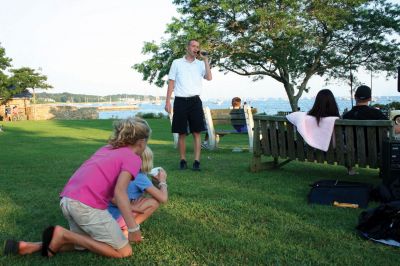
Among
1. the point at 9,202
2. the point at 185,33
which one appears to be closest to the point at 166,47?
the point at 185,33

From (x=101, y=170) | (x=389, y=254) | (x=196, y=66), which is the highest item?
(x=196, y=66)

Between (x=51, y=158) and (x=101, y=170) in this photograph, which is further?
(x=51, y=158)

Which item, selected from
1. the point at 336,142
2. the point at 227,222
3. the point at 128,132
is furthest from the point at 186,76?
the point at 128,132

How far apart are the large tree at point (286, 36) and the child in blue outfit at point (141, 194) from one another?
22482 mm

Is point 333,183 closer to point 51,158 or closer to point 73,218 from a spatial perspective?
point 73,218

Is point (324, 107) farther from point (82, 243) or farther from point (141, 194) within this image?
point (82, 243)

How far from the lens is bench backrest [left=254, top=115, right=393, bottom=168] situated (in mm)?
5352

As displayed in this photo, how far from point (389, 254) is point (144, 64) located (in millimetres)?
26346

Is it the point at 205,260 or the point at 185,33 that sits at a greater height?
the point at 185,33

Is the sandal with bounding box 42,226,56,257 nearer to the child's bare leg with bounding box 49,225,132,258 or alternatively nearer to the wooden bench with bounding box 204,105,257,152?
the child's bare leg with bounding box 49,225,132,258

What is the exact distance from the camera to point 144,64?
93.8ft

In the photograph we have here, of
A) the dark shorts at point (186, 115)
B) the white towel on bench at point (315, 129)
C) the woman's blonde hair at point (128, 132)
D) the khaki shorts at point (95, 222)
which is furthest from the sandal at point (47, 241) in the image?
the dark shorts at point (186, 115)

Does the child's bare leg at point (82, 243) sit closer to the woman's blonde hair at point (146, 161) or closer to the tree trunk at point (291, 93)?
the woman's blonde hair at point (146, 161)

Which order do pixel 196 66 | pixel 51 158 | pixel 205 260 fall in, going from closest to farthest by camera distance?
pixel 205 260, pixel 196 66, pixel 51 158
